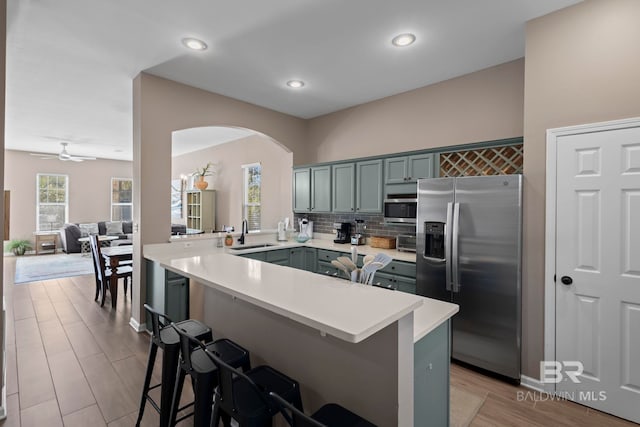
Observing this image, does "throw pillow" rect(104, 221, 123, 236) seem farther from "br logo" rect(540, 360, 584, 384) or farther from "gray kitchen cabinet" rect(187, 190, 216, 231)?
"br logo" rect(540, 360, 584, 384)

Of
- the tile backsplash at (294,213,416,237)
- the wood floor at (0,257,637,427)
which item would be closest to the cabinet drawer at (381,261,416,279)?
the tile backsplash at (294,213,416,237)

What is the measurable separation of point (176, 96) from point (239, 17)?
163cm

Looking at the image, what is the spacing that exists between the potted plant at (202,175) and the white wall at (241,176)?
16 cm

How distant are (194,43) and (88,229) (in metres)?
8.40

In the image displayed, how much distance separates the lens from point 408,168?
3586mm

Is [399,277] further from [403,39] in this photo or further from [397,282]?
[403,39]

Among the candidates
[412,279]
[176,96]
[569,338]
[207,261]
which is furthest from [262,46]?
[569,338]

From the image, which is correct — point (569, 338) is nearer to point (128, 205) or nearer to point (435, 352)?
point (435, 352)

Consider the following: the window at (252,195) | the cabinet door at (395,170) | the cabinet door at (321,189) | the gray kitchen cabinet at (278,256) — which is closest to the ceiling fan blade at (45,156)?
the window at (252,195)

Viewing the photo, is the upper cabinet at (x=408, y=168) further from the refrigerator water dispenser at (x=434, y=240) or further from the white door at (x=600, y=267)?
the white door at (x=600, y=267)

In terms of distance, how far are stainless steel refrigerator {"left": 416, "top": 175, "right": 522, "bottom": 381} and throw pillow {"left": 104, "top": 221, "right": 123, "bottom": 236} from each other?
9281mm

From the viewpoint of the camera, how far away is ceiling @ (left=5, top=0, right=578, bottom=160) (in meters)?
2.33

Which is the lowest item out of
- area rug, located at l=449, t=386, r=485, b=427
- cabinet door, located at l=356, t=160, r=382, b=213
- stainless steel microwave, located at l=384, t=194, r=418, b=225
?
area rug, located at l=449, t=386, r=485, b=427

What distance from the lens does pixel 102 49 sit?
9.53 feet
